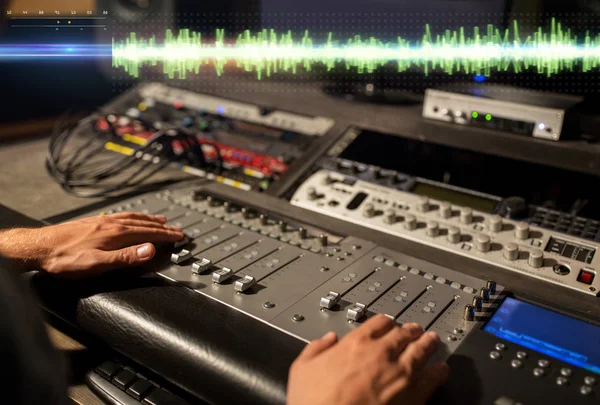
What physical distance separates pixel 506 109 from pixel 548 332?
1.91ft

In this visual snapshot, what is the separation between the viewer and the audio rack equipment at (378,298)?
2.68ft

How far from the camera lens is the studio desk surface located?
33.0 inches

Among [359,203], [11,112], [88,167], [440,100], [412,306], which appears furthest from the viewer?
[11,112]

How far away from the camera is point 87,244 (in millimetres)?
1074

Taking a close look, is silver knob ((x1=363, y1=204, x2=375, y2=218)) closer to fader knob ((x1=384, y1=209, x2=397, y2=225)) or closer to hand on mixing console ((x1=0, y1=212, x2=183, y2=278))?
fader knob ((x1=384, y1=209, x2=397, y2=225))

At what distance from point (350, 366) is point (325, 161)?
0.74 meters

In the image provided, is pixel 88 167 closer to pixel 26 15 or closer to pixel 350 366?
pixel 26 15

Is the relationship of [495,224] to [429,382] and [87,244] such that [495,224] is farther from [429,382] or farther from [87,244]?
[87,244]

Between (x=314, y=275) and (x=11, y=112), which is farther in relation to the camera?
(x=11, y=112)

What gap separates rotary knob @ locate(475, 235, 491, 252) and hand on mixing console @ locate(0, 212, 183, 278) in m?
0.56

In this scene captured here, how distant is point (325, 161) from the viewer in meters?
1.45

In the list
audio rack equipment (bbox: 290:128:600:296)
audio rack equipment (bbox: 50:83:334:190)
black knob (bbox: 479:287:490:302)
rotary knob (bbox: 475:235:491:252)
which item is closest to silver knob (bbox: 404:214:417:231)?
audio rack equipment (bbox: 290:128:600:296)

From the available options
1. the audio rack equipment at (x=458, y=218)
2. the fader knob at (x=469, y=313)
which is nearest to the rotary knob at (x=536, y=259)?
the audio rack equipment at (x=458, y=218)

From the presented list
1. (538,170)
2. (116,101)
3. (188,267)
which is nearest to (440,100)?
(538,170)
